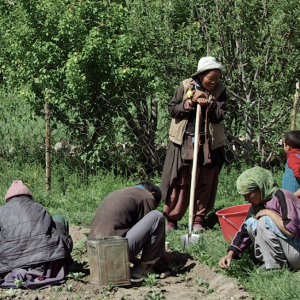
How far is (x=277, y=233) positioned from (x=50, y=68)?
5.00 m

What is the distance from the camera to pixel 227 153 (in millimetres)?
8281

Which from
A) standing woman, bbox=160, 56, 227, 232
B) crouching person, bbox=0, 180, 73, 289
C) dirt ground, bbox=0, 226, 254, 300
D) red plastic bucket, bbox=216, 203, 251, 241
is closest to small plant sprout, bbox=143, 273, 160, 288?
dirt ground, bbox=0, 226, 254, 300

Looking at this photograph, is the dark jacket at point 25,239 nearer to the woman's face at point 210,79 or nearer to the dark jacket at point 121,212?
the dark jacket at point 121,212

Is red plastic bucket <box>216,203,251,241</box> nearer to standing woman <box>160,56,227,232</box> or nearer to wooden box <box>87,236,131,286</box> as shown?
standing woman <box>160,56,227,232</box>

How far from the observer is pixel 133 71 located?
8.09 metres

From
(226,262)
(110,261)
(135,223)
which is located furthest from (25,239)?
(226,262)

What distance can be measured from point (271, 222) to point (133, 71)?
13.8ft

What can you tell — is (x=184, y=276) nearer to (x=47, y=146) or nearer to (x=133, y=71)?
(x=47, y=146)

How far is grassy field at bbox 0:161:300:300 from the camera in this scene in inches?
173

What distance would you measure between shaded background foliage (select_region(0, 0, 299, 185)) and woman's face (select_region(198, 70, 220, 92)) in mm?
1848

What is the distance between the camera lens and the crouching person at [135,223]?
4.73m

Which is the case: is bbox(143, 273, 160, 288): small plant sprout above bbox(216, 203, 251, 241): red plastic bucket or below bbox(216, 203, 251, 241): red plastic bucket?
below

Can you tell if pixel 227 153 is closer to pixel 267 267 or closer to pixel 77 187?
pixel 77 187

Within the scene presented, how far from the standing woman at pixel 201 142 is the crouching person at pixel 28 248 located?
6.36 ft
